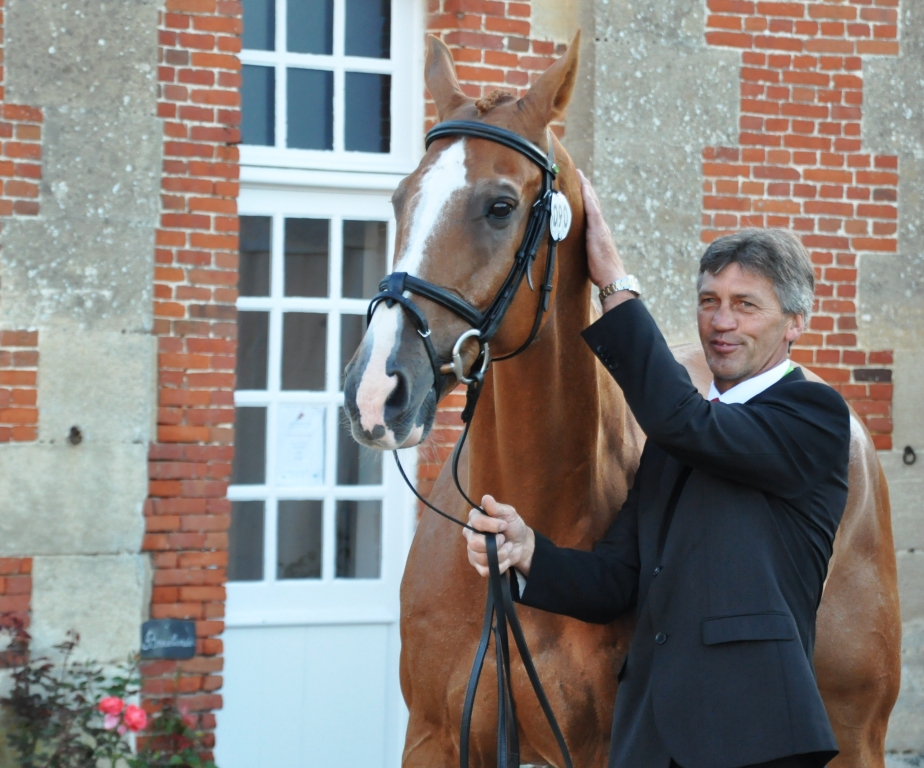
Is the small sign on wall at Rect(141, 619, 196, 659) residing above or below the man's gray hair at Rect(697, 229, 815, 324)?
below

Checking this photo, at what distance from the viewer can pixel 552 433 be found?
7.69 feet

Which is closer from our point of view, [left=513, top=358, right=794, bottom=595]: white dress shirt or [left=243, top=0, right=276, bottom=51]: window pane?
[left=513, top=358, right=794, bottom=595]: white dress shirt

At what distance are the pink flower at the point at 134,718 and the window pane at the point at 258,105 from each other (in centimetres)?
271

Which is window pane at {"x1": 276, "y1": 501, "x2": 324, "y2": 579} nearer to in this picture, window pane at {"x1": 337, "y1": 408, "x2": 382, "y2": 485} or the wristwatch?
window pane at {"x1": 337, "y1": 408, "x2": 382, "y2": 485}

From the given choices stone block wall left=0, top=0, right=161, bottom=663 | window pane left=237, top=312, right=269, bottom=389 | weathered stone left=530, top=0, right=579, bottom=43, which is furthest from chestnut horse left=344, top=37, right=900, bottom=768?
weathered stone left=530, top=0, right=579, bottom=43

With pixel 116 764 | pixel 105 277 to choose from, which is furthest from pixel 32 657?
pixel 105 277

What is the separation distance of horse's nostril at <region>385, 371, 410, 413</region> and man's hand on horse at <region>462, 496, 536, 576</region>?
381 millimetres

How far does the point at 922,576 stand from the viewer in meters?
Result: 5.39

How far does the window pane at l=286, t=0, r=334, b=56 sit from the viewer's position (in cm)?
512

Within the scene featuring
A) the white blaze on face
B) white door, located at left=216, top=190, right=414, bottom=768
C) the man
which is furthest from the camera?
white door, located at left=216, top=190, right=414, bottom=768

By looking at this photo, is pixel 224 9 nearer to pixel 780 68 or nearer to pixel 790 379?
pixel 780 68

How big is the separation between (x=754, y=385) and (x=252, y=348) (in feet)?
11.0

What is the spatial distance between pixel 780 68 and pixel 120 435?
12.6 ft

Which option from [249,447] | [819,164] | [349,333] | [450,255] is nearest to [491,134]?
[450,255]
